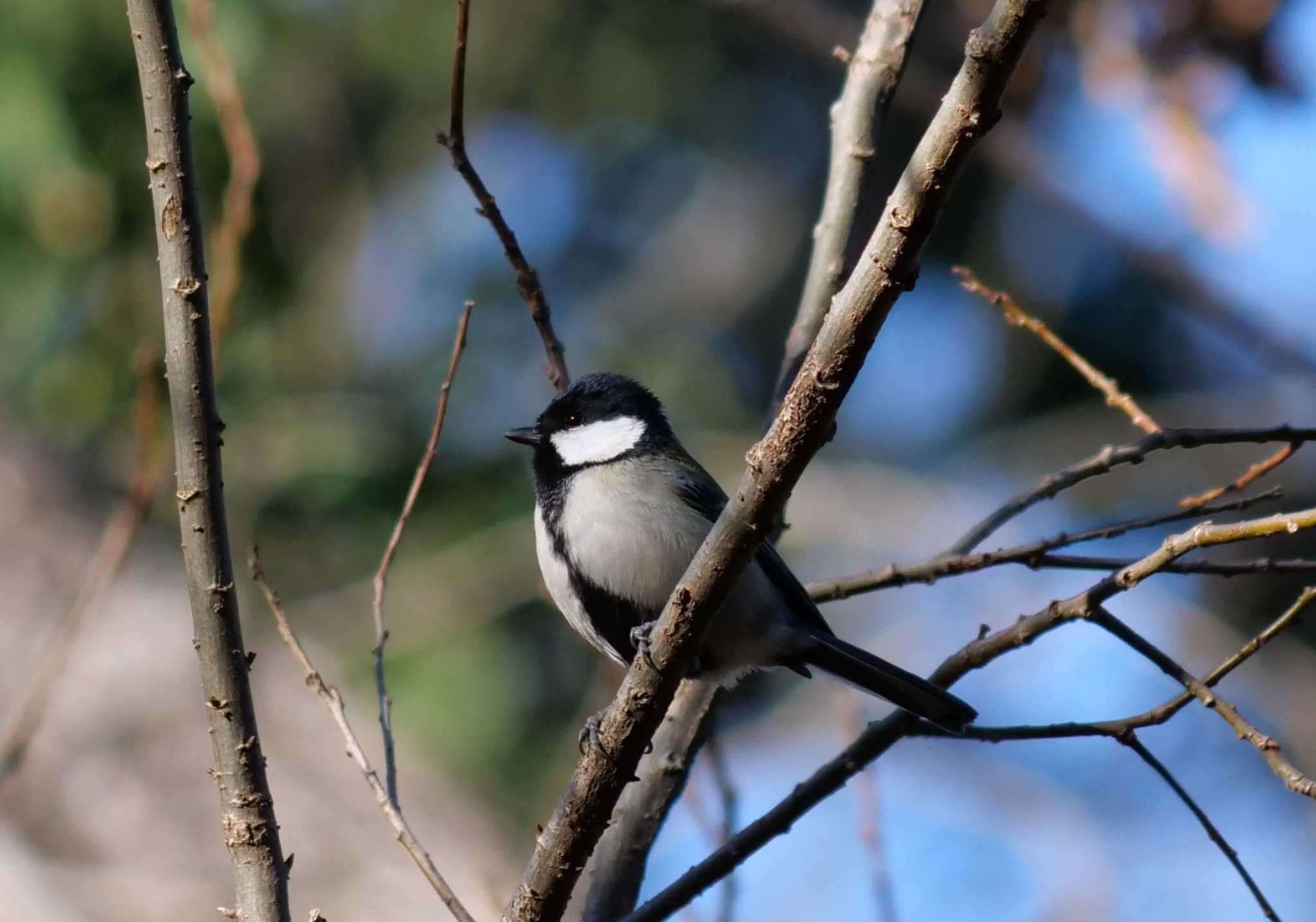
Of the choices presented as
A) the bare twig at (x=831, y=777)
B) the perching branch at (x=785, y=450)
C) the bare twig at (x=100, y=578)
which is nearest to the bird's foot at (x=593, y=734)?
the perching branch at (x=785, y=450)

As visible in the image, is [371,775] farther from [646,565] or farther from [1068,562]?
[1068,562]

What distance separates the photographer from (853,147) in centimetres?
358

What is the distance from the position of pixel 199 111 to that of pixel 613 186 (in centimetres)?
466

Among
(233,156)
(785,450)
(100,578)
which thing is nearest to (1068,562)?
(785,450)

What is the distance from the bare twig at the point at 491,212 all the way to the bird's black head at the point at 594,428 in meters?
0.27

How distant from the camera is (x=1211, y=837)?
227 cm

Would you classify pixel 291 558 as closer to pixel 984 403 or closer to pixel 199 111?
pixel 199 111

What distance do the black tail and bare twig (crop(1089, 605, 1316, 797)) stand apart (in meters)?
0.44

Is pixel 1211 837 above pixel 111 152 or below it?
below

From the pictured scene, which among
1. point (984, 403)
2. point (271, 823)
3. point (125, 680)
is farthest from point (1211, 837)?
point (984, 403)

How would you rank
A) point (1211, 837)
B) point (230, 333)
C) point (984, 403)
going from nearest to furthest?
point (1211, 837) → point (230, 333) → point (984, 403)

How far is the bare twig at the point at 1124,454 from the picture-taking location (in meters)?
2.55

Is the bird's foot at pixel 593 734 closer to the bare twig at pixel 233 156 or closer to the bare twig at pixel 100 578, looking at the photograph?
the bare twig at pixel 100 578

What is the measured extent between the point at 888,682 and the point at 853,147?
4.97 ft
